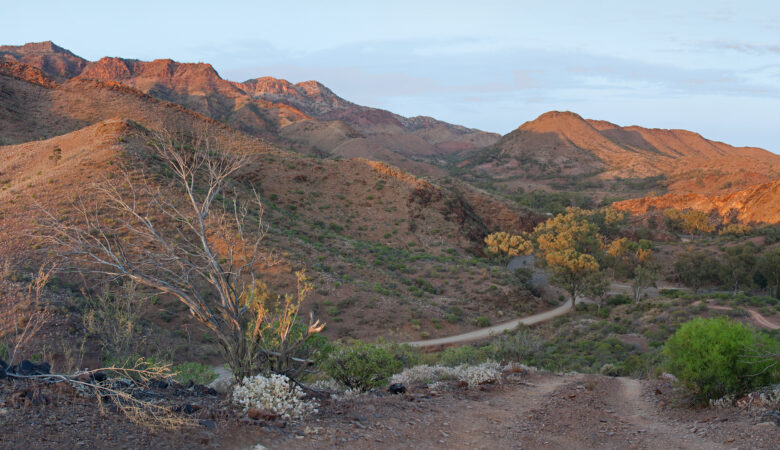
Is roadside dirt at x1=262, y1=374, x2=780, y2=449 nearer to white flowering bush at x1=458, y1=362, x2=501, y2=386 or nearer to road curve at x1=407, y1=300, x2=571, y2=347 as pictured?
white flowering bush at x1=458, y1=362, x2=501, y2=386

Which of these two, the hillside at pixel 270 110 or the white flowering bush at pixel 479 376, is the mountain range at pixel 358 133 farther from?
the white flowering bush at pixel 479 376

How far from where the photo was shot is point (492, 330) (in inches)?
913

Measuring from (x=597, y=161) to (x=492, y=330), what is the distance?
101222 mm

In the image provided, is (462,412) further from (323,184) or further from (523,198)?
(523,198)

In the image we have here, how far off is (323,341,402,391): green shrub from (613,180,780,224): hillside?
6138cm

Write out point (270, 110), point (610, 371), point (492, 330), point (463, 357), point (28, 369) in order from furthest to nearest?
1. point (270, 110)
2. point (492, 330)
3. point (610, 371)
4. point (463, 357)
5. point (28, 369)

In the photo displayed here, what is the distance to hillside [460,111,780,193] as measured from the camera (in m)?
87.0

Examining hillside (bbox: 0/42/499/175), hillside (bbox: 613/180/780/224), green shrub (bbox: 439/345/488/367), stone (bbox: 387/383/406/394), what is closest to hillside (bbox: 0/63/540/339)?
stone (bbox: 387/383/406/394)

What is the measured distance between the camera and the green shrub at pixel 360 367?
360 inches

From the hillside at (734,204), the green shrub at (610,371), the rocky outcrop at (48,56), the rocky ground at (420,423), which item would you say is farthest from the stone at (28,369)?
the rocky outcrop at (48,56)

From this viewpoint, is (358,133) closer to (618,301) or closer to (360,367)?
(618,301)

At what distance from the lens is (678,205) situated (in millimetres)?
66375

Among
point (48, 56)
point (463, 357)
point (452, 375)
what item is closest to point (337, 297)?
point (463, 357)

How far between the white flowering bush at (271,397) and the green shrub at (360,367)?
77.1 inches
